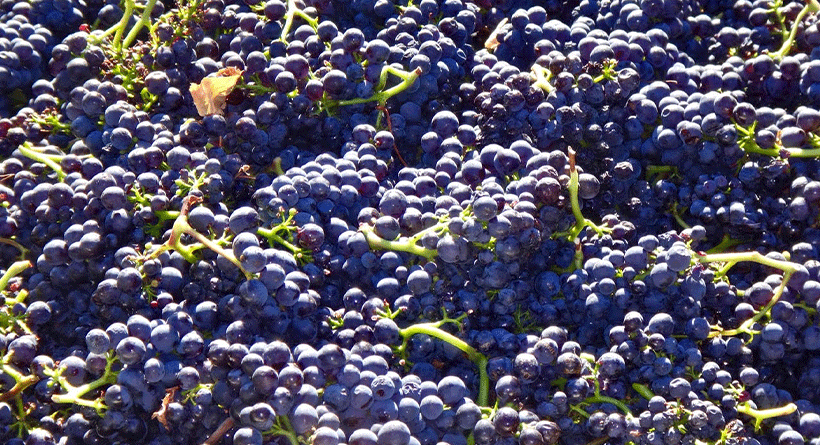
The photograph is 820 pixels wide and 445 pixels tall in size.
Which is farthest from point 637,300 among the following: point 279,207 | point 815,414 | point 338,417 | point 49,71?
point 49,71

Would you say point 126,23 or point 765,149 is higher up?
point 126,23

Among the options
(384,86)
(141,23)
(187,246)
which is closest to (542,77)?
(384,86)

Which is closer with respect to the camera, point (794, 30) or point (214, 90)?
point (214, 90)

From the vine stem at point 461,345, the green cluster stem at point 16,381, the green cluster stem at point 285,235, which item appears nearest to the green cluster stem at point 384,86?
the green cluster stem at point 285,235

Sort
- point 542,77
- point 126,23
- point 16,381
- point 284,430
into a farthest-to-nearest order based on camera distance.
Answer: point 126,23 → point 542,77 → point 16,381 → point 284,430

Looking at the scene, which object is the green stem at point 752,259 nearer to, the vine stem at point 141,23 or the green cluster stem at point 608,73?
the green cluster stem at point 608,73

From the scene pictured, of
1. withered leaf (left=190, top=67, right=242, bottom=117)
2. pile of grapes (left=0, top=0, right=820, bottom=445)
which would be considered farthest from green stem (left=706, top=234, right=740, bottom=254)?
withered leaf (left=190, top=67, right=242, bottom=117)

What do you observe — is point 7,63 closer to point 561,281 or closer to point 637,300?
point 561,281

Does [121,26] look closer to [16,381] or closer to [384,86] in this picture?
[384,86]

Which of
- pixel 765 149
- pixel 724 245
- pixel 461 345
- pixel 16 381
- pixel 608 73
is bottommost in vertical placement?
pixel 16 381
